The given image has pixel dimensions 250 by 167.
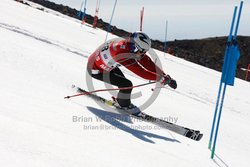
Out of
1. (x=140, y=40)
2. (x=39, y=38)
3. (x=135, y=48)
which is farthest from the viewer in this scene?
(x=39, y=38)

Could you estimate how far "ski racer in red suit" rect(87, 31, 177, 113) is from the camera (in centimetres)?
596

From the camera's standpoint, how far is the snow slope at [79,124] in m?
3.21

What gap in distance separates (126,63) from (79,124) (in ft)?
6.53

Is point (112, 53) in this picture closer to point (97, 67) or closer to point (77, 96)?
point (97, 67)

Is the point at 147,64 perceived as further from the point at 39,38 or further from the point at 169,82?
the point at 39,38

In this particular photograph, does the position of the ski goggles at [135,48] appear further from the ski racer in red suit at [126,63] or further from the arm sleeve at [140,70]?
the arm sleeve at [140,70]

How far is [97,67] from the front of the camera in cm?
679

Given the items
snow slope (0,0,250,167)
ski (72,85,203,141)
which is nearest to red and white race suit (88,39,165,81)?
ski (72,85,203,141)

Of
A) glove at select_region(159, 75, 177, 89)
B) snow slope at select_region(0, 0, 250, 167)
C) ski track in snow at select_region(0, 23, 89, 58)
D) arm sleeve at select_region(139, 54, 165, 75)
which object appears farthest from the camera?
ski track in snow at select_region(0, 23, 89, 58)

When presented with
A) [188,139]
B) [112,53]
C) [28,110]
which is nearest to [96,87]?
[112,53]

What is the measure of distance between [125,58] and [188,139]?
6.61ft

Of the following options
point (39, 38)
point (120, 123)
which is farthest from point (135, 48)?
point (39, 38)

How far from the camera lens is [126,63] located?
6.15 m

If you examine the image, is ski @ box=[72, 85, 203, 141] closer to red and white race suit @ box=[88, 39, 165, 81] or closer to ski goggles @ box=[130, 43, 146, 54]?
red and white race suit @ box=[88, 39, 165, 81]
